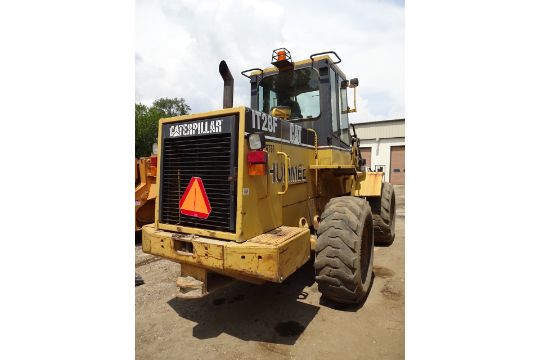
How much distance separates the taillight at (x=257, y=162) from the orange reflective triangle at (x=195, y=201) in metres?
0.59

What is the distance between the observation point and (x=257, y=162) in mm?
3037

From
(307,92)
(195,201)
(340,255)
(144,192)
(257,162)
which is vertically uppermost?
(307,92)

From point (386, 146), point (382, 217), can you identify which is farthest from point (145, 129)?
point (382, 217)

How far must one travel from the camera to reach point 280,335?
3203mm

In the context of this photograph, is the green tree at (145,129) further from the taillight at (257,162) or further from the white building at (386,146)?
the taillight at (257,162)

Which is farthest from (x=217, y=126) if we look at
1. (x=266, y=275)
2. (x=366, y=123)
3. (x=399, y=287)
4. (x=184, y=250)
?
(x=366, y=123)

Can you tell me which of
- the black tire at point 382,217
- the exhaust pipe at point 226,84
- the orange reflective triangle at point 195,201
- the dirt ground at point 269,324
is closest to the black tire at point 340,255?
the dirt ground at point 269,324

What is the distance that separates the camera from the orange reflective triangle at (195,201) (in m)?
3.29

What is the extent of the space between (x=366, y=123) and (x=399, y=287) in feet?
82.4

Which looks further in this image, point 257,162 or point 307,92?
point 307,92

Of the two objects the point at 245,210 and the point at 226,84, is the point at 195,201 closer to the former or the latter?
the point at 245,210

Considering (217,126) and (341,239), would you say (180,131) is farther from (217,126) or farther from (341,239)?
(341,239)

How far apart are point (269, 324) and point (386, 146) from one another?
81.4ft

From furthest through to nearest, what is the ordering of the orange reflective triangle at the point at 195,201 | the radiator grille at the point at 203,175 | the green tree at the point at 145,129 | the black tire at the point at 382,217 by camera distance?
the green tree at the point at 145,129, the black tire at the point at 382,217, the orange reflective triangle at the point at 195,201, the radiator grille at the point at 203,175
